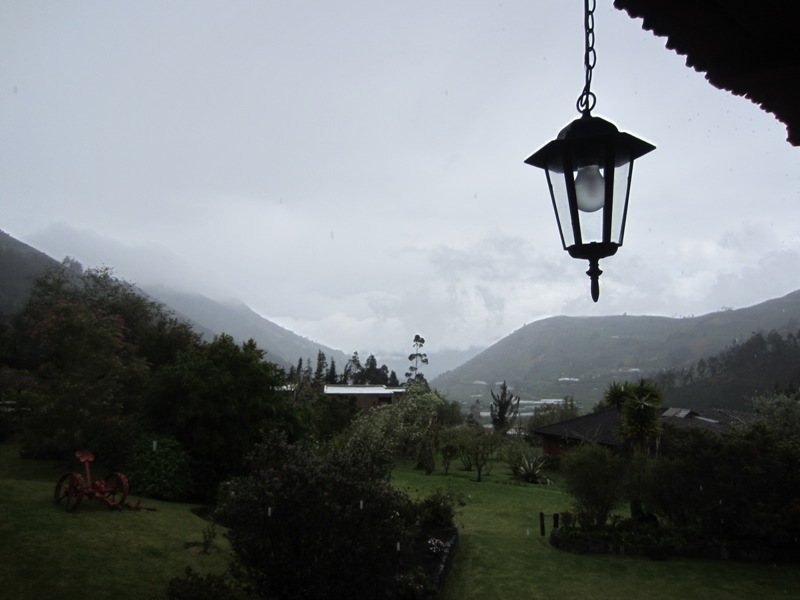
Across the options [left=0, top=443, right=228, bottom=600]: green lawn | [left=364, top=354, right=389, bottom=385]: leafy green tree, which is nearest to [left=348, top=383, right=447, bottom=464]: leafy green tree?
[left=0, top=443, right=228, bottom=600]: green lawn

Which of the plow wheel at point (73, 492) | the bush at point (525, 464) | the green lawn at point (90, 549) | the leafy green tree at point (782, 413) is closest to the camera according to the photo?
the green lawn at point (90, 549)

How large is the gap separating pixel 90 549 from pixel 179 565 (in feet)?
5.44

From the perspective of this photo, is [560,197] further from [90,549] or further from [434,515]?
[434,515]

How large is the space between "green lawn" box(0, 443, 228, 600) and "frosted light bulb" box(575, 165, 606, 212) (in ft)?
31.1

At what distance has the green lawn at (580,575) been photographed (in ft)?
36.6

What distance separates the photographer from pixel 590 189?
2879 mm

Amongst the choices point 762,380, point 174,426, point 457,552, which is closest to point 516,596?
point 457,552

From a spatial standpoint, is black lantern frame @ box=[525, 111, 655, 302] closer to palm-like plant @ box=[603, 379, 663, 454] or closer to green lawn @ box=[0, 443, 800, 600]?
green lawn @ box=[0, 443, 800, 600]

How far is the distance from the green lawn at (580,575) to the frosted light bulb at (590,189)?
9896 millimetres

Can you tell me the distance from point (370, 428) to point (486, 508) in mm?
6219

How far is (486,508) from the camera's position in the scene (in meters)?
20.2

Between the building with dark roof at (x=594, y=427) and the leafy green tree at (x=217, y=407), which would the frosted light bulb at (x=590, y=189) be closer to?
the leafy green tree at (x=217, y=407)

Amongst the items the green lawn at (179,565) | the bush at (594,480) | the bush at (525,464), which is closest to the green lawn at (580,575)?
the green lawn at (179,565)

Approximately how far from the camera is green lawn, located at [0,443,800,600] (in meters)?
9.23
